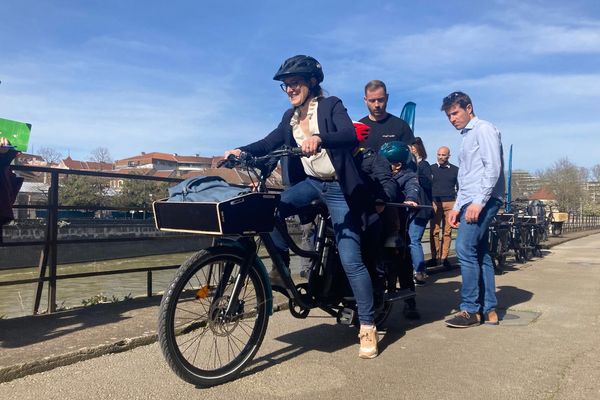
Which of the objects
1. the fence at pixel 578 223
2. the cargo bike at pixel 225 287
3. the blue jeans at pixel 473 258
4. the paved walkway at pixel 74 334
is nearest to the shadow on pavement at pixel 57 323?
the paved walkway at pixel 74 334

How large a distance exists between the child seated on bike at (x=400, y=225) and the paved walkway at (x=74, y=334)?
22.0 inches

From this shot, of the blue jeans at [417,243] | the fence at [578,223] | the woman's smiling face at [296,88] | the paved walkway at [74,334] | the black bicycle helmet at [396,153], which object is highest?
the woman's smiling face at [296,88]

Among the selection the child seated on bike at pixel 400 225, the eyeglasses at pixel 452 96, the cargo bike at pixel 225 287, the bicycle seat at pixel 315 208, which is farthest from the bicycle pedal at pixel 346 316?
the eyeglasses at pixel 452 96

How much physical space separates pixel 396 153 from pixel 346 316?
63.7 inches

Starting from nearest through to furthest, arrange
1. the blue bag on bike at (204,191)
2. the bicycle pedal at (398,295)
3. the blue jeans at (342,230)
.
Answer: the blue bag on bike at (204,191) → the blue jeans at (342,230) → the bicycle pedal at (398,295)

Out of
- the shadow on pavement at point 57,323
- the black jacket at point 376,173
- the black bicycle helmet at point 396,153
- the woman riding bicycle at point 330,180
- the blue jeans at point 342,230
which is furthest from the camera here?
the black bicycle helmet at point 396,153

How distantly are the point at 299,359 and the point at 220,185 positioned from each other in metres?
1.30

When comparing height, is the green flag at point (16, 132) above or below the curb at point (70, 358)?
above

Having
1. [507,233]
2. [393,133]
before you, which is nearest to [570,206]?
[507,233]

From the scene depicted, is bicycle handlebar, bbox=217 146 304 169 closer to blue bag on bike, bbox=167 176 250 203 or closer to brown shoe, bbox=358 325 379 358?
blue bag on bike, bbox=167 176 250 203

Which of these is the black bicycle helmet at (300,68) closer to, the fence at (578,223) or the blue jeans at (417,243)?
the blue jeans at (417,243)

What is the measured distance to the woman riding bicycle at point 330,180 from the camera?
10.9ft

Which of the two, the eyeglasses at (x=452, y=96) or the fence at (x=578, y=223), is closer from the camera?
the eyeglasses at (x=452, y=96)

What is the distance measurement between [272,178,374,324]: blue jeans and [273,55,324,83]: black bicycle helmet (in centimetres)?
72
